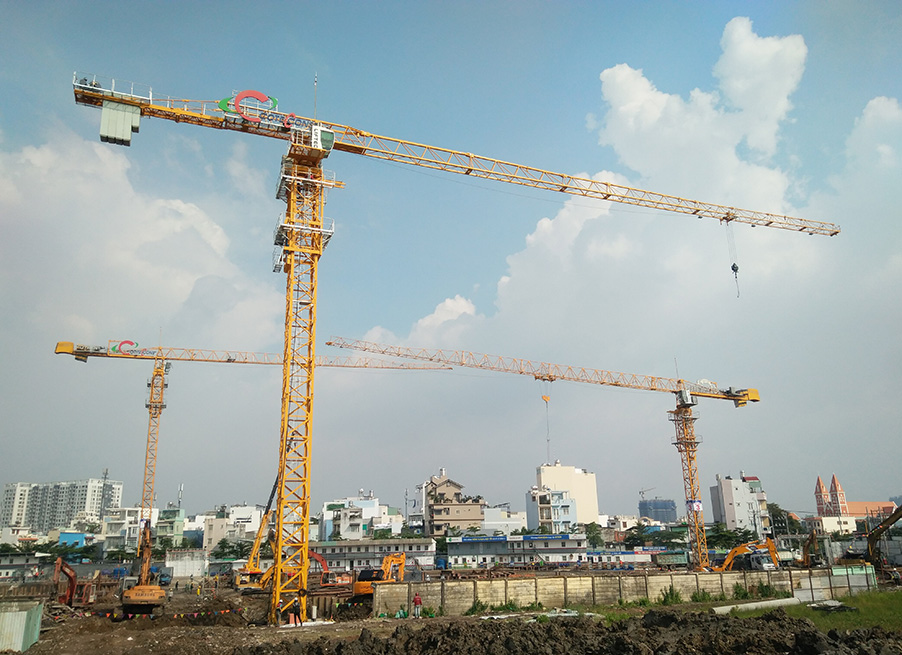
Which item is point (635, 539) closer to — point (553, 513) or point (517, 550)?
point (553, 513)

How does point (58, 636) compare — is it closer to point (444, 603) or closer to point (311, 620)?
point (311, 620)

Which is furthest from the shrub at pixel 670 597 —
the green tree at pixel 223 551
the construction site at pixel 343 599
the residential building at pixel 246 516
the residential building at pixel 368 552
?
the residential building at pixel 246 516

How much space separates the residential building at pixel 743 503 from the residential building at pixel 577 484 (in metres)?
28.8

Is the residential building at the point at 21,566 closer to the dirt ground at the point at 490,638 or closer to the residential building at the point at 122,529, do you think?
the residential building at the point at 122,529

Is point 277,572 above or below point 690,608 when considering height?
above

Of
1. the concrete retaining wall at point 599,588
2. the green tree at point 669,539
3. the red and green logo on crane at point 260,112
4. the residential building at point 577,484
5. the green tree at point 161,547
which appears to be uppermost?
the red and green logo on crane at point 260,112

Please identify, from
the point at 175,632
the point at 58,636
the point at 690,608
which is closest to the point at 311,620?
the point at 175,632

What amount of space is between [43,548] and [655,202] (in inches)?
3577

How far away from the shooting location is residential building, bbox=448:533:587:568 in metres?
66.4

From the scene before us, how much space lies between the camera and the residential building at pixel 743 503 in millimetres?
100312

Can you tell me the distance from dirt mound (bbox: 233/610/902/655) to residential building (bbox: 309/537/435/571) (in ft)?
158

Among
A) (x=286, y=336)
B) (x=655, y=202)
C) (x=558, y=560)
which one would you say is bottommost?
(x=558, y=560)

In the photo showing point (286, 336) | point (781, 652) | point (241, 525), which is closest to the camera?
point (781, 652)

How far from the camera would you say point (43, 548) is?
285 feet
